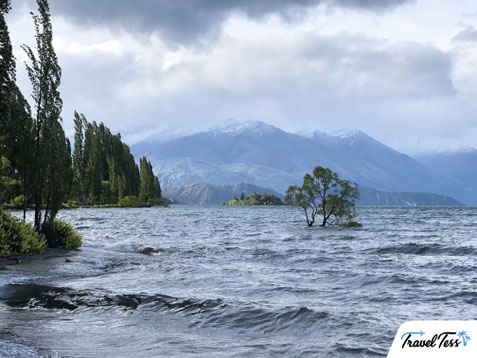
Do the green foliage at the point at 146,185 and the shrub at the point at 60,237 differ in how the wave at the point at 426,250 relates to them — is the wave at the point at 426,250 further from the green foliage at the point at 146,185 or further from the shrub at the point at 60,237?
the green foliage at the point at 146,185

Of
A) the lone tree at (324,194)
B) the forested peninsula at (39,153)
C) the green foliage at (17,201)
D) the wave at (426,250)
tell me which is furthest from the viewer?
the green foliage at (17,201)

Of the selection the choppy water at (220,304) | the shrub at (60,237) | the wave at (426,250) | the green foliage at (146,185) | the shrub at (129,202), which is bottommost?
the wave at (426,250)

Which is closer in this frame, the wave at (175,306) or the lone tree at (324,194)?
the wave at (175,306)

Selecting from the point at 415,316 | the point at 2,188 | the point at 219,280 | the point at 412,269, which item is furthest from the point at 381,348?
the point at 2,188

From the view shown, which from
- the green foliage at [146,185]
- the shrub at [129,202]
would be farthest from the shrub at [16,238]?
the green foliage at [146,185]

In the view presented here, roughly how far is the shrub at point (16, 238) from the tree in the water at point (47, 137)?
184 cm

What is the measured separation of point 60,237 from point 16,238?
14.8ft

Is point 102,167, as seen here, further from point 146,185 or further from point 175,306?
point 175,306

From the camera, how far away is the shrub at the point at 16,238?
75.8 ft

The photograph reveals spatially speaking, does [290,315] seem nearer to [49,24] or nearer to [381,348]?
[381,348]

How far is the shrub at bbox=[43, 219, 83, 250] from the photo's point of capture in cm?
2853

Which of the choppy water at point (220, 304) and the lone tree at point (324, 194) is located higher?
the lone tree at point (324, 194)

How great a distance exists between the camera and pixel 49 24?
29.6 metres

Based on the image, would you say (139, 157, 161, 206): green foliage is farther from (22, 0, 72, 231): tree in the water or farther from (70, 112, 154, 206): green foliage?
(22, 0, 72, 231): tree in the water
